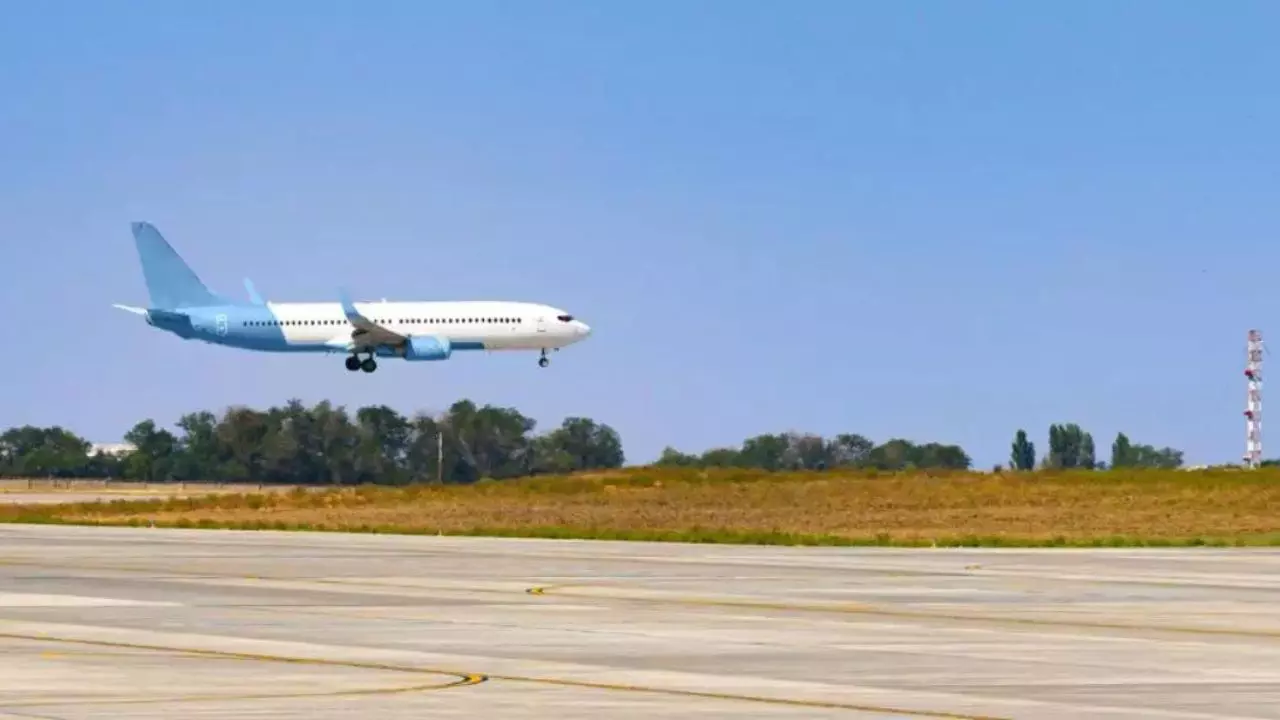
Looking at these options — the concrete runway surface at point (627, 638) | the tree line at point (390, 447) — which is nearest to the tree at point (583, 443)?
the tree line at point (390, 447)

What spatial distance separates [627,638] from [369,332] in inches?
3857

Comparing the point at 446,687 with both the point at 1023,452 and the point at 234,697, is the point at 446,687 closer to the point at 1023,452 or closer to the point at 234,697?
the point at 234,697

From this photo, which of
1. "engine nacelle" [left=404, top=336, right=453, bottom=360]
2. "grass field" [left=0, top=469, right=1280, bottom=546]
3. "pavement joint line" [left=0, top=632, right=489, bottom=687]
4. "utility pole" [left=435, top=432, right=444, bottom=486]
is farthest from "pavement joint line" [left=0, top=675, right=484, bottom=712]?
"utility pole" [left=435, top=432, right=444, bottom=486]

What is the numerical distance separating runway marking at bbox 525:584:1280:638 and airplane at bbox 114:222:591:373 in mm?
85916

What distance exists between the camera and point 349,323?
128 meters

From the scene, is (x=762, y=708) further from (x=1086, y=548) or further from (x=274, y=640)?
(x=1086, y=548)

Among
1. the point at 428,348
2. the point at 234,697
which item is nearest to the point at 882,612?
the point at 234,697

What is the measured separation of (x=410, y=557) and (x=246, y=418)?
114797 millimetres

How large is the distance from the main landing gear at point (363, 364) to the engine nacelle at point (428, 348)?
9.09 ft

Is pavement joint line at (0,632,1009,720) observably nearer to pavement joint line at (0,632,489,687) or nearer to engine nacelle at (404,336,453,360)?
pavement joint line at (0,632,489,687)

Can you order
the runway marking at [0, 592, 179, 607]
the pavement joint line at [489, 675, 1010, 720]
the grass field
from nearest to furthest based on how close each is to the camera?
the pavement joint line at [489, 675, 1010, 720] < the runway marking at [0, 592, 179, 607] < the grass field


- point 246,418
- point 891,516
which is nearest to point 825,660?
point 891,516

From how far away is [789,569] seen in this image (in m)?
46.6

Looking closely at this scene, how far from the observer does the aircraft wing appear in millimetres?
124188
